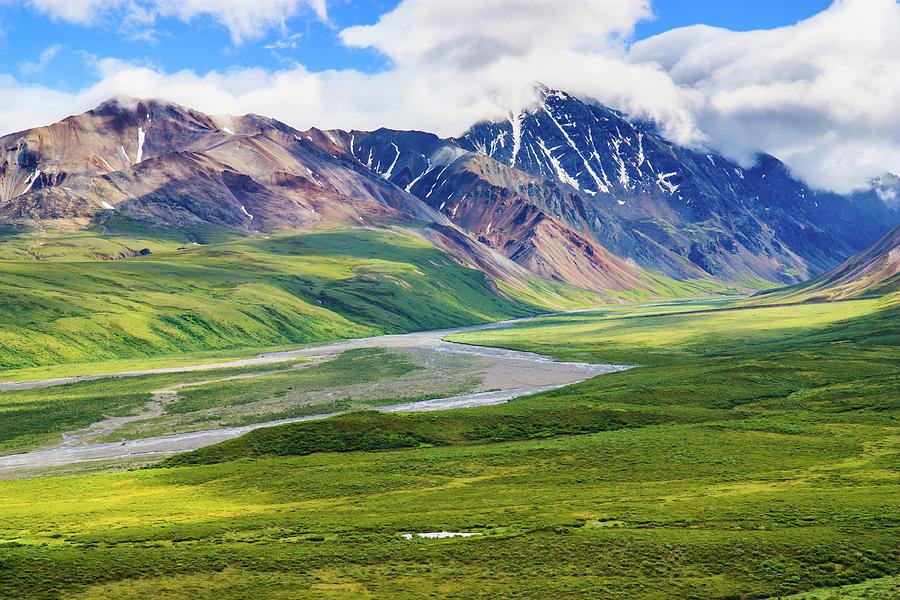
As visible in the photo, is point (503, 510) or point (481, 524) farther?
point (503, 510)

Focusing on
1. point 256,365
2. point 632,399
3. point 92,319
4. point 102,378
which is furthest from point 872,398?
point 92,319

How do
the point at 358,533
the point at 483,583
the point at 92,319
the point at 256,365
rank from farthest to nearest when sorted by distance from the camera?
the point at 92,319
the point at 256,365
the point at 358,533
the point at 483,583

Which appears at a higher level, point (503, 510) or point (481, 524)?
point (481, 524)

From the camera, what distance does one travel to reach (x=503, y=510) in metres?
54.6

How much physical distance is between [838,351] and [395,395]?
97.3 m

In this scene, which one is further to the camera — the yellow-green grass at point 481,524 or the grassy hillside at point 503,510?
the grassy hillside at point 503,510

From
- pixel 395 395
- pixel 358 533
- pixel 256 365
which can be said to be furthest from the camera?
pixel 256 365

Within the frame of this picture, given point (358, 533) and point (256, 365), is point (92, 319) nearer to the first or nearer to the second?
point (256, 365)

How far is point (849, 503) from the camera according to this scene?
51.2 m

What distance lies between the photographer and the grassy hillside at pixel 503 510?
40406 millimetres

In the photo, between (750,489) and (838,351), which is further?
(838,351)

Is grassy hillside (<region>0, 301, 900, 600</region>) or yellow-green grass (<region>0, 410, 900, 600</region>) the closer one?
yellow-green grass (<region>0, 410, 900, 600</region>)

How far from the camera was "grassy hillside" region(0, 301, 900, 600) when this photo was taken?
4041cm

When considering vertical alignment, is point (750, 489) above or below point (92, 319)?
below
